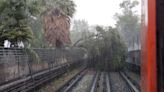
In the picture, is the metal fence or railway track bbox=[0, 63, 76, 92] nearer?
railway track bbox=[0, 63, 76, 92]

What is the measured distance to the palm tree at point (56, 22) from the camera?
34.5 metres

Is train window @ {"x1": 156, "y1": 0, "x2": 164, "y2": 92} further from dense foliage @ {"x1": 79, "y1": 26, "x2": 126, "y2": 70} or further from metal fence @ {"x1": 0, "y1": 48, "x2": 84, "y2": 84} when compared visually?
dense foliage @ {"x1": 79, "y1": 26, "x2": 126, "y2": 70}

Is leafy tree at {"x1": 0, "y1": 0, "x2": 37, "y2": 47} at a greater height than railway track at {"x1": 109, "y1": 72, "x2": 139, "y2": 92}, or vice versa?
leafy tree at {"x1": 0, "y1": 0, "x2": 37, "y2": 47}

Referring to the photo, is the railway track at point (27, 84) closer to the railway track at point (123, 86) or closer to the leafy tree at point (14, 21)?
the leafy tree at point (14, 21)

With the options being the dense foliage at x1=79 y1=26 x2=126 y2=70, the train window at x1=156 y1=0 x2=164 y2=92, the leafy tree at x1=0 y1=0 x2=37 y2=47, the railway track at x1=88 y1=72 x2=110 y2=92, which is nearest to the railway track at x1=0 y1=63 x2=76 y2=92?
the leafy tree at x1=0 y1=0 x2=37 y2=47

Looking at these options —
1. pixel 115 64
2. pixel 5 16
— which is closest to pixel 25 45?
pixel 5 16

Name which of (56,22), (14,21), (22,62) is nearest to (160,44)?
(22,62)

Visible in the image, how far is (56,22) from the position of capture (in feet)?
114

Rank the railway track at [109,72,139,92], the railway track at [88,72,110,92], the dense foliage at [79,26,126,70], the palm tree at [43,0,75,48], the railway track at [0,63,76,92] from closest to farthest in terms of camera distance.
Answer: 1. the railway track at [0,63,76,92]
2. the railway track at [109,72,139,92]
3. the railway track at [88,72,110,92]
4. the dense foliage at [79,26,126,70]
5. the palm tree at [43,0,75,48]

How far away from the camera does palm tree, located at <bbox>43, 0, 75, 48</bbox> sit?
3453 cm

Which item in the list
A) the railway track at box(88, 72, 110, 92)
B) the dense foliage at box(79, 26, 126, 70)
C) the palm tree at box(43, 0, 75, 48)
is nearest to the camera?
the railway track at box(88, 72, 110, 92)

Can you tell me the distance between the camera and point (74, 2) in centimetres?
3819

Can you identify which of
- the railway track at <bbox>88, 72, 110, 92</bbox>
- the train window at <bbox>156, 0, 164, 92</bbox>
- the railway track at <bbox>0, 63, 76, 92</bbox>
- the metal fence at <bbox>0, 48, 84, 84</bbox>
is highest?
the train window at <bbox>156, 0, 164, 92</bbox>

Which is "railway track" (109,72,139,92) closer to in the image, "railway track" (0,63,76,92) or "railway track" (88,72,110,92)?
"railway track" (88,72,110,92)
